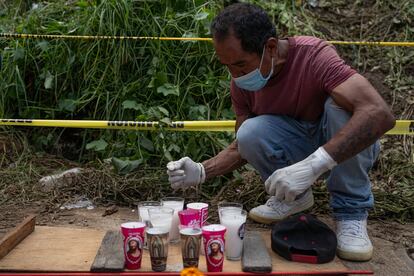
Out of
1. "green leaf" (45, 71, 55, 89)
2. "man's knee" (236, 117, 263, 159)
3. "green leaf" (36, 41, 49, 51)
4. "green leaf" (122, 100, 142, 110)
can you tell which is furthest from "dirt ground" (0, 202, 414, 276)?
"green leaf" (36, 41, 49, 51)

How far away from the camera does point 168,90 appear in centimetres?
409

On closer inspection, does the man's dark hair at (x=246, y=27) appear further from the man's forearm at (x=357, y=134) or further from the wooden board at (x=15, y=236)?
the wooden board at (x=15, y=236)

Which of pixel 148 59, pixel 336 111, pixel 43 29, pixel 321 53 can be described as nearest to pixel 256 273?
pixel 336 111

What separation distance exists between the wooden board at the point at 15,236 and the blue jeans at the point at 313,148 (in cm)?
110

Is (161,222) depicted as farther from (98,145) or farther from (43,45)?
(43,45)

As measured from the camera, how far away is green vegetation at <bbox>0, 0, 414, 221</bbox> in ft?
12.6

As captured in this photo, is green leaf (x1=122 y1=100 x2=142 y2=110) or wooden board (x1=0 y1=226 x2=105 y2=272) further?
green leaf (x1=122 y1=100 x2=142 y2=110)

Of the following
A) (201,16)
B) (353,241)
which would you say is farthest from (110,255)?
(201,16)

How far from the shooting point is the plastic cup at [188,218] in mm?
2332

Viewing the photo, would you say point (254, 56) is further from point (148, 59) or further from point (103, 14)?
point (103, 14)

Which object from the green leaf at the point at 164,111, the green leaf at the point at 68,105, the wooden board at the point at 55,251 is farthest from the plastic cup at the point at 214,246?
the green leaf at the point at 68,105

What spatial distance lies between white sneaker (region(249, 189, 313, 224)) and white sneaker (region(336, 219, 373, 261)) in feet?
1.08

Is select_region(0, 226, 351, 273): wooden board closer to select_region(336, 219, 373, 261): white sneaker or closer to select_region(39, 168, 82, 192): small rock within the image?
select_region(336, 219, 373, 261): white sneaker

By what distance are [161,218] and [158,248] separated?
8.0 inches
